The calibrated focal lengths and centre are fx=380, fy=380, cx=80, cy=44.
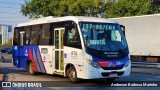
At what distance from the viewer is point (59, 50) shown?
1619 cm

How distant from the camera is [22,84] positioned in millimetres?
14445

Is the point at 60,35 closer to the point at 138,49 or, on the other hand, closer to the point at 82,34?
the point at 82,34

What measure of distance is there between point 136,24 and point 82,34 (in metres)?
18.3

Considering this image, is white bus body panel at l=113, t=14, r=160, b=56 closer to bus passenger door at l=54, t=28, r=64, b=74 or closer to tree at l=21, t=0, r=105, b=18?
bus passenger door at l=54, t=28, r=64, b=74

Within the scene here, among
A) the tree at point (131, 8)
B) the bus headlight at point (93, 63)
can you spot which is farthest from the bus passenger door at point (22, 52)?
the tree at point (131, 8)

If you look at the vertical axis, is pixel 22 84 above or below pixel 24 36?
below

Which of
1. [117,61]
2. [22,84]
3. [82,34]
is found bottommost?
[22,84]

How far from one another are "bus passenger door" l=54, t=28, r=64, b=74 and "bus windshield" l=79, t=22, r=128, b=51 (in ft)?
5.21

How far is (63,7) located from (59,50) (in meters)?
36.5

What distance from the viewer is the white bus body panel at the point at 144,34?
30594mm

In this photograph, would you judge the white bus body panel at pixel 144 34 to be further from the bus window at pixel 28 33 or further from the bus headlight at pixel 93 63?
the bus headlight at pixel 93 63

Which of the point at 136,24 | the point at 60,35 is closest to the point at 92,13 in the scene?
the point at 136,24

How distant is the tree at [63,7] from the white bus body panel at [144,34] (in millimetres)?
17703

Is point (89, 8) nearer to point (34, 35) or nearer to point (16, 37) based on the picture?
point (16, 37)
